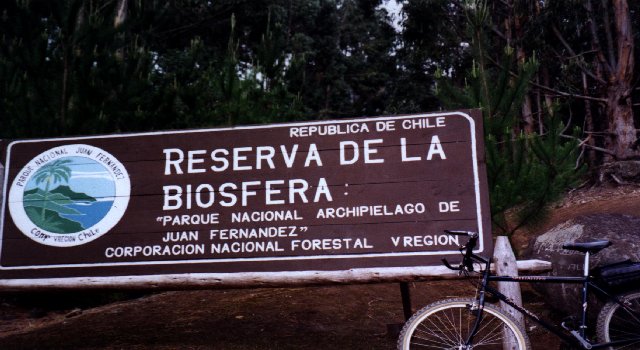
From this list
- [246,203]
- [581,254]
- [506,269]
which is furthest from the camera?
[581,254]

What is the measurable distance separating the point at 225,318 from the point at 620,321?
405 centimetres

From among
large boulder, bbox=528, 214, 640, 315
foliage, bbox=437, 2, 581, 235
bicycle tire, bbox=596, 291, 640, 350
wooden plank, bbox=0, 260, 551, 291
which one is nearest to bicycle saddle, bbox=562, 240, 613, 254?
bicycle tire, bbox=596, 291, 640, 350

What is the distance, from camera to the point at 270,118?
783 cm

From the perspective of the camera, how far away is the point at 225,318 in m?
6.27

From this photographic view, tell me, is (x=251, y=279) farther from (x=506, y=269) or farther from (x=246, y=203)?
(x=506, y=269)

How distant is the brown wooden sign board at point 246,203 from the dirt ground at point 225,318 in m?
1.09

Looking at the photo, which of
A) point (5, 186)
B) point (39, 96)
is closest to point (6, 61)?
point (39, 96)

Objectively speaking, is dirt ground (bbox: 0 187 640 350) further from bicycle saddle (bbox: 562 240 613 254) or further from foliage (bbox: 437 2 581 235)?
bicycle saddle (bbox: 562 240 613 254)

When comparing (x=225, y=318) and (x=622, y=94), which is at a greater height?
(x=622, y=94)

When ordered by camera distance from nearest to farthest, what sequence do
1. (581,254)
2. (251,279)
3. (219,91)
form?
(251,279) → (581,254) → (219,91)

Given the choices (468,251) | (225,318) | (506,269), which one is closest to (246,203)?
(468,251)

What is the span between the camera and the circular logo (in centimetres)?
462

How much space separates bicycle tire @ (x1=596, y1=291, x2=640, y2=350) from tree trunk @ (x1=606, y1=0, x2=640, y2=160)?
42.3ft

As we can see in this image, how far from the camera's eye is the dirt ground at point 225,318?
525 cm
